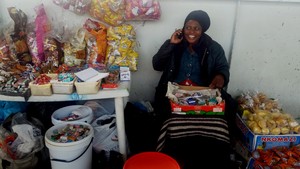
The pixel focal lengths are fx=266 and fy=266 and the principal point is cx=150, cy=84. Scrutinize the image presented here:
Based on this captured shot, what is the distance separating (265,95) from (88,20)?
1.88 m

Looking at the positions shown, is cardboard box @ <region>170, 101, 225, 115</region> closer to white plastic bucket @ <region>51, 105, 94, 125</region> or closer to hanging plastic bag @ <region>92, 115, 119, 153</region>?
hanging plastic bag @ <region>92, 115, 119, 153</region>

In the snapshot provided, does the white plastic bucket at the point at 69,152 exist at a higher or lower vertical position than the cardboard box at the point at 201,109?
lower

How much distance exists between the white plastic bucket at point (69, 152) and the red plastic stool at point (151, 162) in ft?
1.12

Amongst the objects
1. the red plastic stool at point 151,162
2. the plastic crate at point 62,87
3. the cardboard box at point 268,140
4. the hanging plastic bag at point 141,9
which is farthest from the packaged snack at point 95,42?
the cardboard box at point 268,140

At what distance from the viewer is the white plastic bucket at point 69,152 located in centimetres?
176

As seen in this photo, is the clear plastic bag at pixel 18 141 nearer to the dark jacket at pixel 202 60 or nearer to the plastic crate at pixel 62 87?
the plastic crate at pixel 62 87

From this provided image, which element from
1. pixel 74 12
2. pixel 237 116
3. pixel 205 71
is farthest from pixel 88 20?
pixel 237 116

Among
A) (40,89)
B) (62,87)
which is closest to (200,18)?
(62,87)

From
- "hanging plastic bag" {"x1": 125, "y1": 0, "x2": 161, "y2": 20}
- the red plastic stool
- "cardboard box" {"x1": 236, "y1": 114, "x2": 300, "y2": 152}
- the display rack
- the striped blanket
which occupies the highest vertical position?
"hanging plastic bag" {"x1": 125, "y1": 0, "x2": 161, "y2": 20}

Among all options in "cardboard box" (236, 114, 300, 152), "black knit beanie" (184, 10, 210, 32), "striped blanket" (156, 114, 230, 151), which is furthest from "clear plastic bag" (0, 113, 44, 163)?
"cardboard box" (236, 114, 300, 152)

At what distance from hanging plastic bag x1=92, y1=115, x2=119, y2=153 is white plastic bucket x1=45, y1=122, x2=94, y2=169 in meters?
0.20

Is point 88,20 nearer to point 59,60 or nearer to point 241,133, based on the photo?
point 59,60

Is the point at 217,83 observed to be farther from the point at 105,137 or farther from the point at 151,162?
the point at 105,137

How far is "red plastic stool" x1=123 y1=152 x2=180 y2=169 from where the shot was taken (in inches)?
66.4
